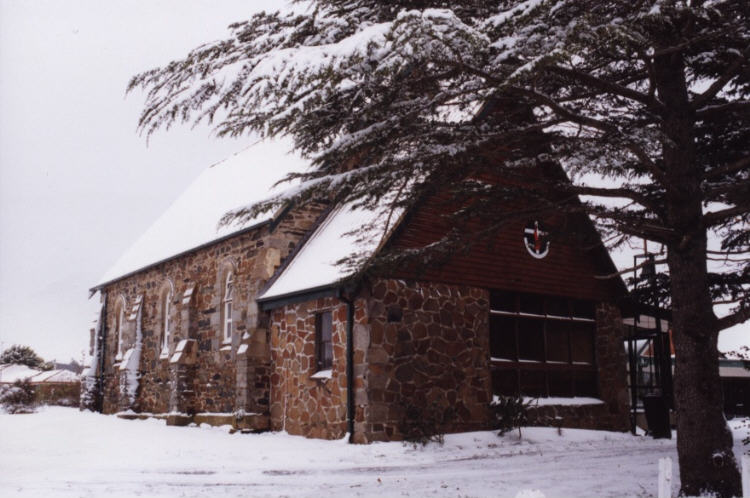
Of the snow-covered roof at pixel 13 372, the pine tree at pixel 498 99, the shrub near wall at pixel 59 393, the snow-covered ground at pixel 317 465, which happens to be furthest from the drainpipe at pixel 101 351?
the pine tree at pixel 498 99

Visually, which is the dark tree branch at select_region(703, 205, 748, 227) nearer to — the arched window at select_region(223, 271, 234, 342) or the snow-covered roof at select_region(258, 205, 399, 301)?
the snow-covered roof at select_region(258, 205, 399, 301)

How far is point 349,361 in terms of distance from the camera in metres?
14.2

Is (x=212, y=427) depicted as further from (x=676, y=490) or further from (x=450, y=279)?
(x=676, y=490)

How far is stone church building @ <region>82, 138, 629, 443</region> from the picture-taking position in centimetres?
1421

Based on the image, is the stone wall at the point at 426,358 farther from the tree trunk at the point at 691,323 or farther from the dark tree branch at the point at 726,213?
the dark tree branch at the point at 726,213

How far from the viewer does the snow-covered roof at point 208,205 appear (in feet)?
67.4

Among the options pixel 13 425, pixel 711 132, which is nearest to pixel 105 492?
pixel 711 132

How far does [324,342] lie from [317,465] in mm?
4634

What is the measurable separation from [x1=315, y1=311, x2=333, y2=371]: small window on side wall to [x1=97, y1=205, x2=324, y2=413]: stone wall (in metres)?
2.00

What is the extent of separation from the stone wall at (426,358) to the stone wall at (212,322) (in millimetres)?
4216

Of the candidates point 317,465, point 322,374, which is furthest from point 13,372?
point 317,465

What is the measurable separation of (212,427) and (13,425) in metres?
6.25

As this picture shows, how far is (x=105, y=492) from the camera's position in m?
8.34

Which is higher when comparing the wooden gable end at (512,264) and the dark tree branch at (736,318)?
the wooden gable end at (512,264)
